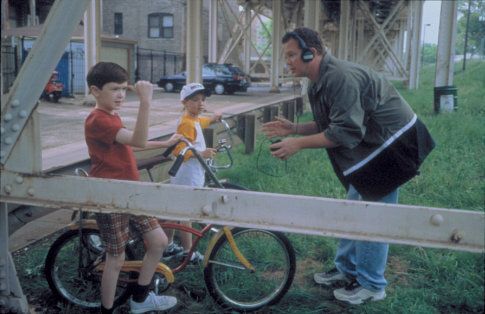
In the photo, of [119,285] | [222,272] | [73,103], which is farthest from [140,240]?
[73,103]

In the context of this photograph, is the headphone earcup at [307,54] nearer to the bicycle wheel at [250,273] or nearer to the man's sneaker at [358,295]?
the bicycle wheel at [250,273]

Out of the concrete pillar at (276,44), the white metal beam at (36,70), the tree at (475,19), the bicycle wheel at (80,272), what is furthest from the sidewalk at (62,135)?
the tree at (475,19)

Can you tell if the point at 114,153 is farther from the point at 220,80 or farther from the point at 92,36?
the point at 220,80

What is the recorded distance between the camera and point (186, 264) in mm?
4195

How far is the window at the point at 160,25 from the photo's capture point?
40.2m

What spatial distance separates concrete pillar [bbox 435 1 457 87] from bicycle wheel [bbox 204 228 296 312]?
11674 mm

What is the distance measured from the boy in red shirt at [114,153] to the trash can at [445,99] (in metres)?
11.8

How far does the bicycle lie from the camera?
3879mm

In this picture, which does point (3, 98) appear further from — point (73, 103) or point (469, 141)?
point (73, 103)

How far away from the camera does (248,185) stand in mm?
7215

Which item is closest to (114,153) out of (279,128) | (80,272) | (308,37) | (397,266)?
(80,272)

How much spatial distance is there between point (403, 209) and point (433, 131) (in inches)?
357

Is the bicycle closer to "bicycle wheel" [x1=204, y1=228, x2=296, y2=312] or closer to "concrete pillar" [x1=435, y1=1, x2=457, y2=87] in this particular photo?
"bicycle wheel" [x1=204, y1=228, x2=296, y2=312]

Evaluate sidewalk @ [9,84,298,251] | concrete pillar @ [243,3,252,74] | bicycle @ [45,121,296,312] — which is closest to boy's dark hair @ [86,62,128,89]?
bicycle @ [45,121,296,312]
